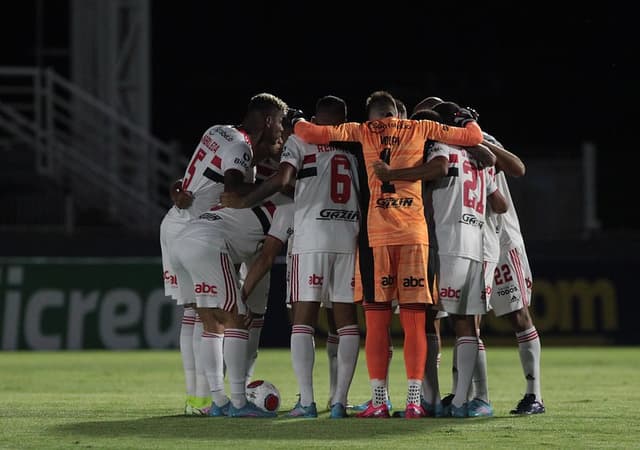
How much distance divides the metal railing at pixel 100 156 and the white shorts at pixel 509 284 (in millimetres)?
12632

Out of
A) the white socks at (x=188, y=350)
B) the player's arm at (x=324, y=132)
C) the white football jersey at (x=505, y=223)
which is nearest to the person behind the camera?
the player's arm at (x=324, y=132)

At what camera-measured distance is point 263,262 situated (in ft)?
31.0

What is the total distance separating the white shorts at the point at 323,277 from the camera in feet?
29.9

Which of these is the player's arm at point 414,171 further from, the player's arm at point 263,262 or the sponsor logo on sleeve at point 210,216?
the sponsor logo on sleeve at point 210,216

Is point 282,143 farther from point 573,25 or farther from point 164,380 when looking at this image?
point 573,25

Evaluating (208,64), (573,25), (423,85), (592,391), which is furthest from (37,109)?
(592,391)

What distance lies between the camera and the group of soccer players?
8906 millimetres

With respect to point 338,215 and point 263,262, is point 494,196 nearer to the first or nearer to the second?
point 338,215

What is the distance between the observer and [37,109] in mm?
22188

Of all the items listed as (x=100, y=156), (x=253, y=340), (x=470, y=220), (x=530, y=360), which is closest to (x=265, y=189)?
(x=470, y=220)

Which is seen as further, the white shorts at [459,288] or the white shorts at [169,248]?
the white shorts at [169,248]

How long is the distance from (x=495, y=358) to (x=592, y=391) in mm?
6078

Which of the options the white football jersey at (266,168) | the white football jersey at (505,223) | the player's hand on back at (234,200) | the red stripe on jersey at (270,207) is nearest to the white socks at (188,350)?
the red stripe on jersey at (270,207)

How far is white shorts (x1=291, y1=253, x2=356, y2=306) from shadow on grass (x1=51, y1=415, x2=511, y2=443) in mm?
799
